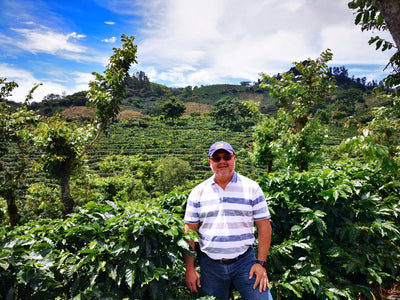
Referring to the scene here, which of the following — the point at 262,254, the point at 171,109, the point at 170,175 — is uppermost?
the point at 171,109

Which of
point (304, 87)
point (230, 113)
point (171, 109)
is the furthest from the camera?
point (171, 109)

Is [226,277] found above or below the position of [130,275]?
below

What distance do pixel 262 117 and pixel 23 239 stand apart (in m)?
6.23

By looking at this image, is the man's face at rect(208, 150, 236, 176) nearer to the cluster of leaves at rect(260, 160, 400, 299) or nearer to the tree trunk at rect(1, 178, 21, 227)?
the cluster of leaves at rect(260, 160, 400, 299)

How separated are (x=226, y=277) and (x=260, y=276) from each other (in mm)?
294

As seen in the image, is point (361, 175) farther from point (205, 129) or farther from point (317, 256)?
point (205, 129)

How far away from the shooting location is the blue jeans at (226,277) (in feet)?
6.36

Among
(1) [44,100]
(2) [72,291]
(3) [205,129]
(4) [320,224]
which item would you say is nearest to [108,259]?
(2) [72,291]

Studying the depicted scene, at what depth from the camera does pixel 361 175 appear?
3027 millimetres

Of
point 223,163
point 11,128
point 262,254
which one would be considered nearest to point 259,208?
point 262,254

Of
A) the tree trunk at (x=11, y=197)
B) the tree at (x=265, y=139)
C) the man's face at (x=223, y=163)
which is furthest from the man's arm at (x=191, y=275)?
the tree trunk at (x=11, y=197)

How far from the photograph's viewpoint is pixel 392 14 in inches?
50.9

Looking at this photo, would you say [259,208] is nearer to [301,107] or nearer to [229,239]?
[229,239]

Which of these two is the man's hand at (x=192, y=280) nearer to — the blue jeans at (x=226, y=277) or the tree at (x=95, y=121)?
the blue jeans at (x=226, y=277)
